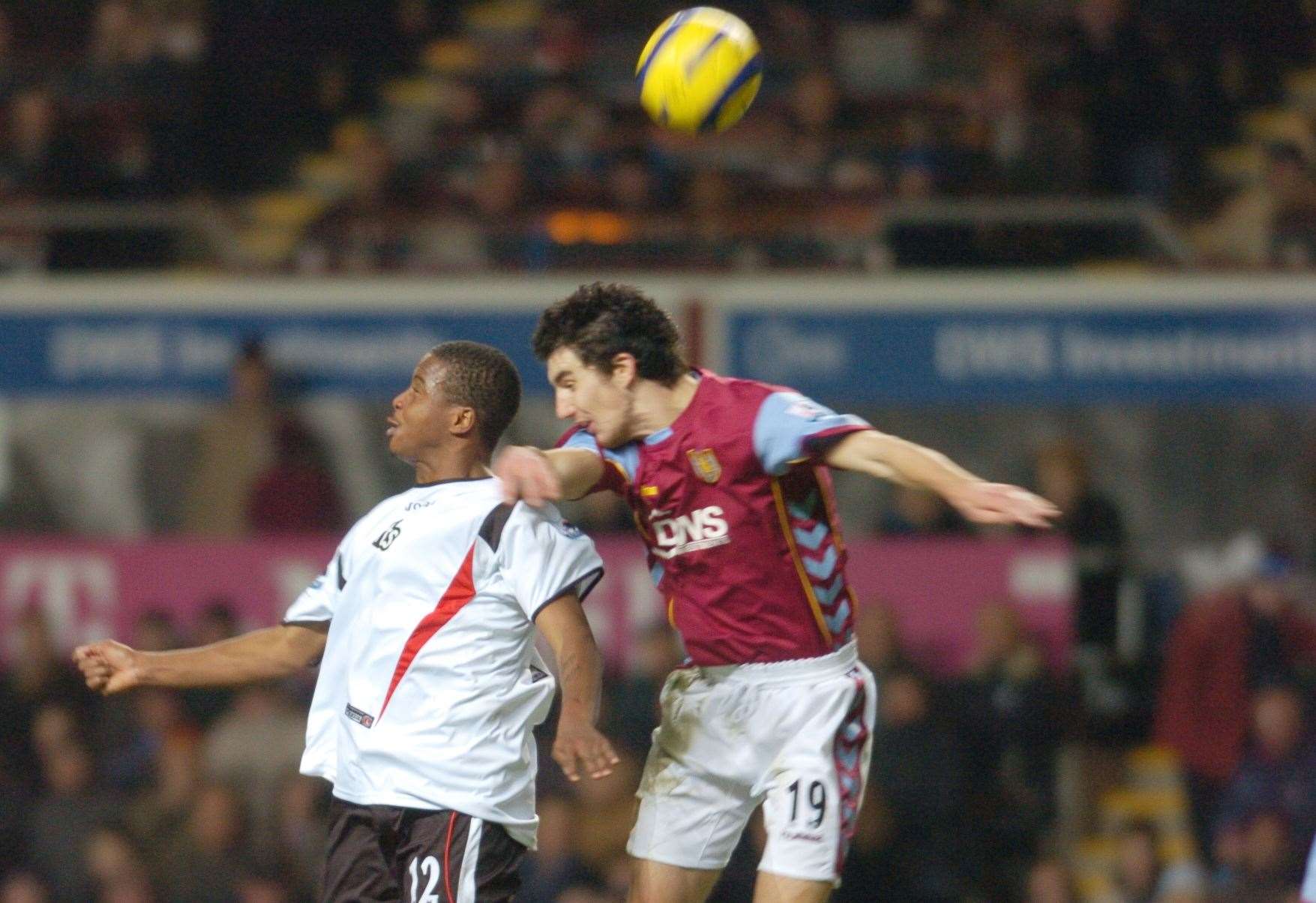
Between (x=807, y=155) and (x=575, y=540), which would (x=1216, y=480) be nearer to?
(x=807, y=155)

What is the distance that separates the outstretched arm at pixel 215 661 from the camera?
458 cm

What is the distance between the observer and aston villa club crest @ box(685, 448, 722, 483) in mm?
4684

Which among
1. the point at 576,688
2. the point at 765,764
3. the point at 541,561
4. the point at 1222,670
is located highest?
the point at 541,561

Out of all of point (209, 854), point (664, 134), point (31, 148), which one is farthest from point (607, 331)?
point (31, 148)

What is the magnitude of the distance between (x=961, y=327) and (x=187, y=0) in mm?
5612

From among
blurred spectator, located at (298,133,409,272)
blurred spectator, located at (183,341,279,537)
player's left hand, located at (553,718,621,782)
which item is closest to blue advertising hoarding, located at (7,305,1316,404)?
blurred spectator, located at (298,133,409,272)

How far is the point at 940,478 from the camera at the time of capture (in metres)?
4.24

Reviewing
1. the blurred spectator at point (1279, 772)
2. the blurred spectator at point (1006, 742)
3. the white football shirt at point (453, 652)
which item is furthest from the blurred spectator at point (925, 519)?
the white football shirt at point (453, 652)

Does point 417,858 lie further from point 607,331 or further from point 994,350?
point 994,350

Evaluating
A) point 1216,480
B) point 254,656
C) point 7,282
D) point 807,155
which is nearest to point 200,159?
point 7,282

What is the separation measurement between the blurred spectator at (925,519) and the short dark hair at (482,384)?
550 centimetres

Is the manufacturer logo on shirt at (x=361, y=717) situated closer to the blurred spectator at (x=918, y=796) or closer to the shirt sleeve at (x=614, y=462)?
the shirt sleeve at (x=614, y=462)

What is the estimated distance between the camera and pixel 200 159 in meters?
11.9

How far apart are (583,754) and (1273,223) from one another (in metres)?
7.09
